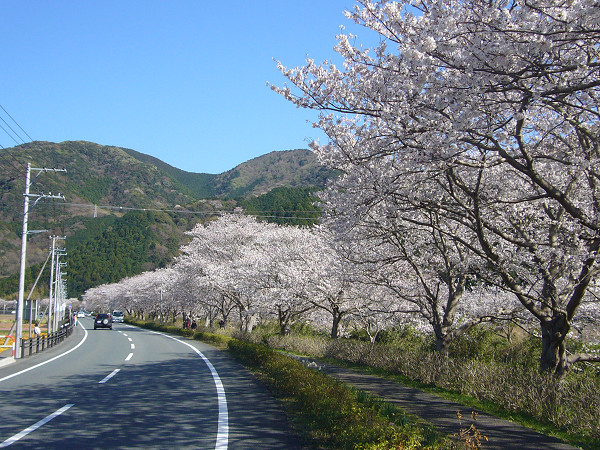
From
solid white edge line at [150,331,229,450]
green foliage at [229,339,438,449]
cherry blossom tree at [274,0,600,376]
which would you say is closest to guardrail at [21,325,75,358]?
solid white edge line at [150,331,229,450]

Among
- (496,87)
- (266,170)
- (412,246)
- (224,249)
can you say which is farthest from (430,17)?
(266,170)

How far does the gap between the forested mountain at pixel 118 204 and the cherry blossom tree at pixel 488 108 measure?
146ft

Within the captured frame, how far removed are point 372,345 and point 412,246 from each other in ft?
15.8

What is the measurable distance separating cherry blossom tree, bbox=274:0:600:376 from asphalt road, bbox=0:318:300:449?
4314 mm

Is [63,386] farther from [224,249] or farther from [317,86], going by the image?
[224,249]

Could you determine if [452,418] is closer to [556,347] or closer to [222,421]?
[556,347]

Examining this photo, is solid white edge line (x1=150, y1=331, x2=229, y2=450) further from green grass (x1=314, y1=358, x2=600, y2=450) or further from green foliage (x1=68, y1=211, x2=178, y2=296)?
green foliage (x1=68, y1=211, x2=178, y2=296)

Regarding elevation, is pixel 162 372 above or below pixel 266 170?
below

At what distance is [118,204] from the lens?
136750 mm

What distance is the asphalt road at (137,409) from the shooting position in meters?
6.35

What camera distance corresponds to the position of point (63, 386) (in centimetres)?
1116

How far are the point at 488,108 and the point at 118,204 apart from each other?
142 metres

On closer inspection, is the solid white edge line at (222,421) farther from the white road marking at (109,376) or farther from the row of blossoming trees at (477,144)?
the row of blossoming trees at (477,144)

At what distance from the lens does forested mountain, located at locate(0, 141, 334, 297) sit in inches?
3342
